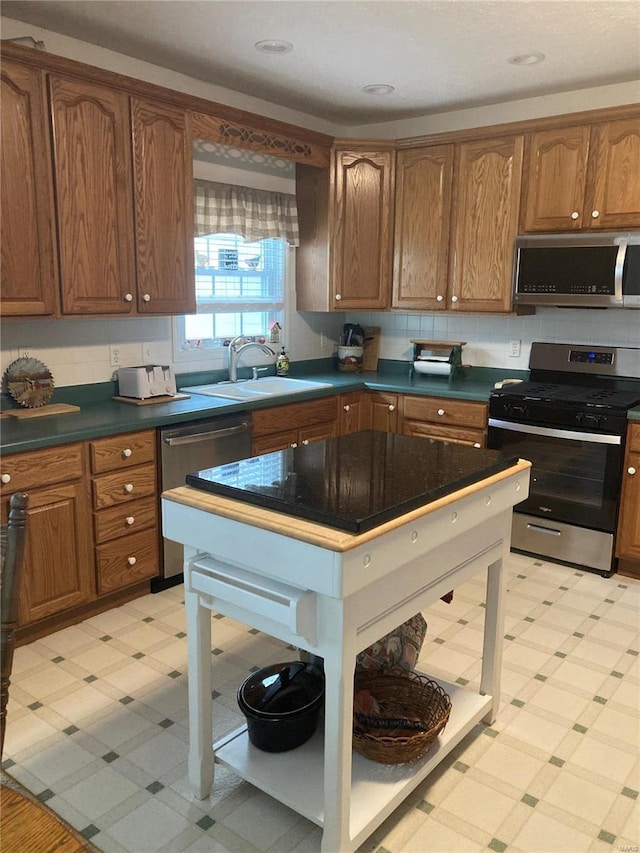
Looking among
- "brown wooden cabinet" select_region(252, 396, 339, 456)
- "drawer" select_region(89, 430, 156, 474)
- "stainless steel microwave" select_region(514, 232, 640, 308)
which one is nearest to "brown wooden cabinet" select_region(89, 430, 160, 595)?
"drawer" select_region(89, 430, 156, 474)

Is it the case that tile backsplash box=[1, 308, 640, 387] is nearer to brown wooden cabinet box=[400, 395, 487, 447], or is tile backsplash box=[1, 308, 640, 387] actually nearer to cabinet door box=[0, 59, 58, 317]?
cabinet door box=[0, 59, 58, 317]

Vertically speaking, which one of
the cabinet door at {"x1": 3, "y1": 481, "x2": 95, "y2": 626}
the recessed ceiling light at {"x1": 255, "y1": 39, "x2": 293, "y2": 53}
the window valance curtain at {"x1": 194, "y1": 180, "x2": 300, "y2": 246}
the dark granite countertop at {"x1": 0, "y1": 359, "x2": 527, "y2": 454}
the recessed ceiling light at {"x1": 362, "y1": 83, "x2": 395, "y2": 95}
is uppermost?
the recessed ceiling light at {"x1": 362, "y1": 83, "x2": 395, "y2": 95}

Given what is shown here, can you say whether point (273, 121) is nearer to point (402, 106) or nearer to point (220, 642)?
point (402, 106)

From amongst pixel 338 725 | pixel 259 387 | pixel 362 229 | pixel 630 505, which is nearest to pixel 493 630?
pixel 338 725

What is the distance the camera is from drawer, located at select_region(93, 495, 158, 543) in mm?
2988

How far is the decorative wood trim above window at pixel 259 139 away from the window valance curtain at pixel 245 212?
28 cm

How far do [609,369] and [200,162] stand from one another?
2.58m

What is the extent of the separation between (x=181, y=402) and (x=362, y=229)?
170 centimetres

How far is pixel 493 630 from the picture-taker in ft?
7.45

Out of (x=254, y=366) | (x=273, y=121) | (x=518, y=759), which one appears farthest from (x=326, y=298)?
(x=518, y=759)

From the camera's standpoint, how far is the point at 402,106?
164 inches

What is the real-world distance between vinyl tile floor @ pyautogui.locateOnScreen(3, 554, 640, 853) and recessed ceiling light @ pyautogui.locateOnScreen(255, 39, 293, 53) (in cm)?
260

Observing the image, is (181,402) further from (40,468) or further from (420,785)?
(420,785)

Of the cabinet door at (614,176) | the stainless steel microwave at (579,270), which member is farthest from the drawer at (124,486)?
the cabinet door at (614,176)
